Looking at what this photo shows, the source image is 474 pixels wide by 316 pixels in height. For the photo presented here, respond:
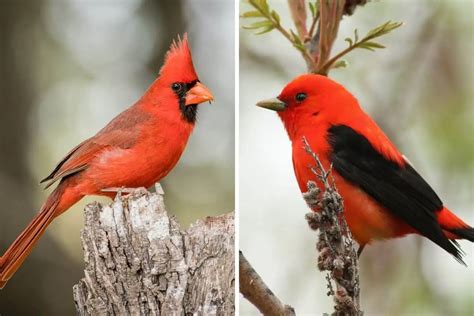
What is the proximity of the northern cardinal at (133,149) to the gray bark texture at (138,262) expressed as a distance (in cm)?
17

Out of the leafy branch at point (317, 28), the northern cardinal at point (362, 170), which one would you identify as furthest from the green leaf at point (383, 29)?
the northern cardinal at point (362, 170)

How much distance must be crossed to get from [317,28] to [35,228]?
1.15 metres

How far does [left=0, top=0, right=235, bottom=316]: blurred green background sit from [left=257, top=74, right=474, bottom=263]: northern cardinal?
362 mm

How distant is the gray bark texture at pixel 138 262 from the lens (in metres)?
2.15

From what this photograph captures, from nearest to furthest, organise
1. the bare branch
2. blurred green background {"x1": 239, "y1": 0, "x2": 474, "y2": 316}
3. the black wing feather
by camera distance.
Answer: the black wing feather → the bare branch → blurred green background {"x1": 239, "y1": 0, "x2": 474, "y2": 316}

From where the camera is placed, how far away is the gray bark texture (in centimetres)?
215

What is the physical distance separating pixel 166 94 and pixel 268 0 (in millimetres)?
515

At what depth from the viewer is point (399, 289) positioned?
2.55m

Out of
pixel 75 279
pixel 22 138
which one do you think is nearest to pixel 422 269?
pixel 75 279

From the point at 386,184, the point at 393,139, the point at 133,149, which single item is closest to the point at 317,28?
the point at 393,139

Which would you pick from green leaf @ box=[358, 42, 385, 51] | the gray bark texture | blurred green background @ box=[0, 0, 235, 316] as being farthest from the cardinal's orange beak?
green leaf @ box=[358, 42, 385, 51]

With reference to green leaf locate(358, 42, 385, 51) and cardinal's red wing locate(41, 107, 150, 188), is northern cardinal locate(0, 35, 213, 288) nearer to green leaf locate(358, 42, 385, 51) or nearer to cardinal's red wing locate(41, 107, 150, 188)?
cardinal's red wing locate(41, 107, 150, 188)

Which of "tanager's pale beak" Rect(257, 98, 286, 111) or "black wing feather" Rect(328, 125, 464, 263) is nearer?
"black wing feather" Rect(328, 125, 464, 263)

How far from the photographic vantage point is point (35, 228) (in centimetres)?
242
